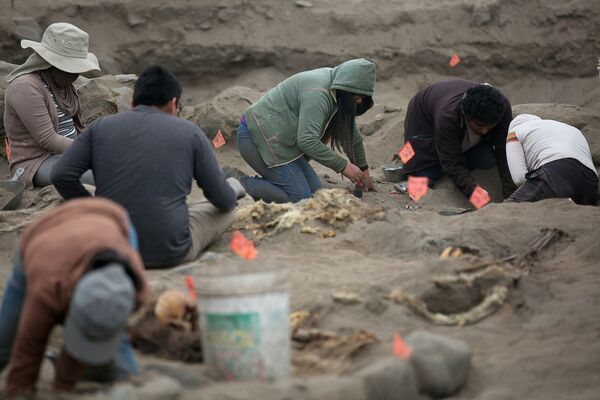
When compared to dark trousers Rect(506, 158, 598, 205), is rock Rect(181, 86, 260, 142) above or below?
below

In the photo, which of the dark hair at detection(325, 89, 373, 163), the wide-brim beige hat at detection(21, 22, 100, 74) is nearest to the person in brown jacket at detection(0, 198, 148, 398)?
the wide-brim beige hat at detection(21, 22, 100, 74)

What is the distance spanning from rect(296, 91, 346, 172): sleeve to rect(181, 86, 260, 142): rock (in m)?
2.09

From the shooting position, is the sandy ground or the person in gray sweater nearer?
the person in gray sweater

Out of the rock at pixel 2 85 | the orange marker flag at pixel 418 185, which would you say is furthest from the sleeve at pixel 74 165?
the rock at pixel 2 85

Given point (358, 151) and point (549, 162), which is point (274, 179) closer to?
point (358, 151)

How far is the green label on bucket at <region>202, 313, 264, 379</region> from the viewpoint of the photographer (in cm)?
367

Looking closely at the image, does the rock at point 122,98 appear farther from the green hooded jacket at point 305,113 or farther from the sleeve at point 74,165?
the sleeve at point 74,165

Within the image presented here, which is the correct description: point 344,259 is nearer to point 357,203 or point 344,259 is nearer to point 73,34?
point 357,203

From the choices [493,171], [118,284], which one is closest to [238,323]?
[118,284]

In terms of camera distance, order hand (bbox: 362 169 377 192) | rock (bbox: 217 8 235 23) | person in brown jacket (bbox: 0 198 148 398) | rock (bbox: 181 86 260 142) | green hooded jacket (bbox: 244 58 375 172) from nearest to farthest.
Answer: person in brown jacket (bbox: 0 198 148 398), green hooded jacket (bbox: 244 58 375 172), hand (bbox: 362 169 377 192), rock (bbox: 181 86 260 142), rock (bbox: 217 8 235 23)

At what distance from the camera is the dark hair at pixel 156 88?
534cm

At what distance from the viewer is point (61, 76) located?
7113mm

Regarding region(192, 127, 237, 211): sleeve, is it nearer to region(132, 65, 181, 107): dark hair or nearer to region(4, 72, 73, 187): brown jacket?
region(132, 65, 181, 107): dark hair

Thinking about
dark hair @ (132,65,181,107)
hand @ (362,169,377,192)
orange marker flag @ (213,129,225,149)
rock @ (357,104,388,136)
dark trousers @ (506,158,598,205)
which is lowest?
rock @ (357,104,388,136)
